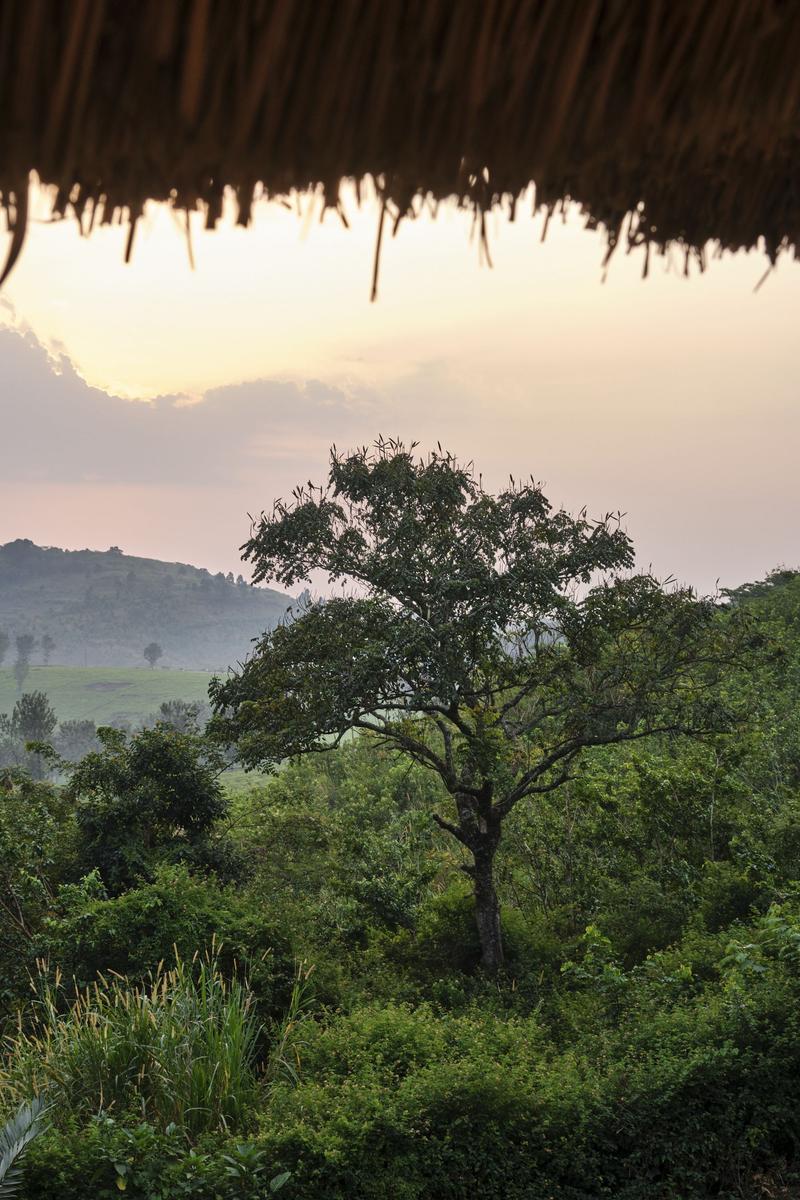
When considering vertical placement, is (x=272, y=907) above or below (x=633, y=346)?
below

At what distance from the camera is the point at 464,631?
8234mm

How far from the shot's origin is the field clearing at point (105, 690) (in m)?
106

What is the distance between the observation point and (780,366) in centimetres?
557

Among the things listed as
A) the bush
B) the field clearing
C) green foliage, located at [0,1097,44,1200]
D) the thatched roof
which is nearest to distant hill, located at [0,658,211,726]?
the field clearing

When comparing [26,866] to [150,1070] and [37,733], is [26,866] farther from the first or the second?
[37,733]

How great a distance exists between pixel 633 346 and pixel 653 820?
25.1ft

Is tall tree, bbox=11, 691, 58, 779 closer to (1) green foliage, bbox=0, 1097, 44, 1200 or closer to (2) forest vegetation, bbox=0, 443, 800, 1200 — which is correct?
(2) forest vegetation, bbox=0, 443, 800, 1200

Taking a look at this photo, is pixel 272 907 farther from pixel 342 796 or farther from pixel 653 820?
pixel 342 796

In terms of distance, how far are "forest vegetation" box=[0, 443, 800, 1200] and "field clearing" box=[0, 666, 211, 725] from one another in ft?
309

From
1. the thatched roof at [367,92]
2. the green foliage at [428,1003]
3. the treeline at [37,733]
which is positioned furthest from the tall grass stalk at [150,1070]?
the treeline at [37,733]

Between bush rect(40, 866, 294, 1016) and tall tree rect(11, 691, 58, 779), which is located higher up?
bush rect(40, 866, 294, 1016)

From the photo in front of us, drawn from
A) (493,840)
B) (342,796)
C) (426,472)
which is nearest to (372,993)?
(493,840)

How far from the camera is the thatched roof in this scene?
0.98 m

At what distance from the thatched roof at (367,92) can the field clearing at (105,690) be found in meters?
105
